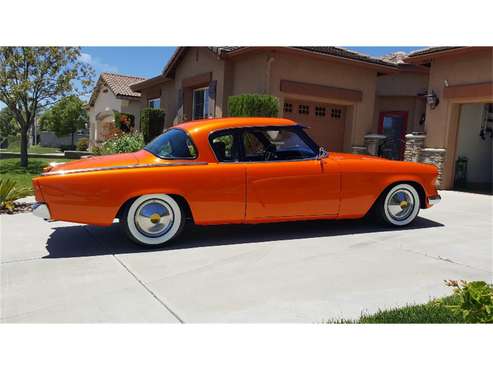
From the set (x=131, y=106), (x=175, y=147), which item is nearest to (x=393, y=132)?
(x=175, y=147)

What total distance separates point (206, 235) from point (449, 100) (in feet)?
26.1

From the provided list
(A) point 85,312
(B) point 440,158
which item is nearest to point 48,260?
(A) point 85,312

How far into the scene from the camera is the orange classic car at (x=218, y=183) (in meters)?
4.17

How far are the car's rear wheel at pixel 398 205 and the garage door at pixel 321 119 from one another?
6.77 m

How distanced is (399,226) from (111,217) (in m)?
3.64

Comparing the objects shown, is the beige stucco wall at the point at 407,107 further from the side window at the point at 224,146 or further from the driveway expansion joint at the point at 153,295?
the driveway expansion joint at the point at 153,295

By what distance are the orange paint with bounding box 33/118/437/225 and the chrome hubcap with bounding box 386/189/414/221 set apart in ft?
0.68

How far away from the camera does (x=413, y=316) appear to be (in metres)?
2.85

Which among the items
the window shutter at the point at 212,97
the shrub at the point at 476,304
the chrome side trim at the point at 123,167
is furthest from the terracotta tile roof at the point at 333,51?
the shrub at the point at 476,304

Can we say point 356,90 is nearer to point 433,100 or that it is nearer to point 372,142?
point 372,142

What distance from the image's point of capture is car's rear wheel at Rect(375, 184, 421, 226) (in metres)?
5.41

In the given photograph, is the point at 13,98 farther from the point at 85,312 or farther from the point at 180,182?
the point at 85,312

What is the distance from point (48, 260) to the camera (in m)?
4.07

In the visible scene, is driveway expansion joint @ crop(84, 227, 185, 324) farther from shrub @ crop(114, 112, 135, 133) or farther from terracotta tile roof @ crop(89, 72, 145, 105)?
terracotta tile roof @ crop(89, 72, 145, 105)
